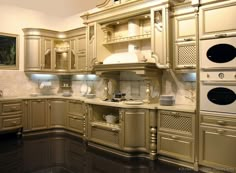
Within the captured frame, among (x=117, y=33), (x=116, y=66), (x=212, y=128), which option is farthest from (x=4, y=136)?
(x=212, y=128)

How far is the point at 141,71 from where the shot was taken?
13.2ft

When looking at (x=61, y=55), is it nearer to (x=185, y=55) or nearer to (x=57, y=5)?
(x=57, y=5)

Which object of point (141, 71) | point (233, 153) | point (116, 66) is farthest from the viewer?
point (116, 66)

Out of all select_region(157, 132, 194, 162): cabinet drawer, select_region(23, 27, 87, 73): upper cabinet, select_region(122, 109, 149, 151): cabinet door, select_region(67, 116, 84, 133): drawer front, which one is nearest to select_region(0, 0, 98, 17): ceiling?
select_region(23, 27, 87, 73): upper cabinet

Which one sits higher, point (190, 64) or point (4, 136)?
point (190, 64)

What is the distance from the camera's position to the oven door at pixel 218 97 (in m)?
2.99

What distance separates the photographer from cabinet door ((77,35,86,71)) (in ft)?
18.7

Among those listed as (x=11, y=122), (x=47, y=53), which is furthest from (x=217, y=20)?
(x=11, y=122)

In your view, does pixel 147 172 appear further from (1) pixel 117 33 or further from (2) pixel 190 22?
(1) pixel 117 33

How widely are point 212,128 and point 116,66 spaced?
6.70 feet

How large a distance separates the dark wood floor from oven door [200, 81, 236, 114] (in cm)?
99

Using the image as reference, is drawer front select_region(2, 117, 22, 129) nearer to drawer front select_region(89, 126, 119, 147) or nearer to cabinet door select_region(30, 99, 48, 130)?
cabinet door select_region(30, 99, 48, 130)

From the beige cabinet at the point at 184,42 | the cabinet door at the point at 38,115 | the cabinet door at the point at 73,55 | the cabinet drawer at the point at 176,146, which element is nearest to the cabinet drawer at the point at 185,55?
the beige cabinet at the point at 184,42

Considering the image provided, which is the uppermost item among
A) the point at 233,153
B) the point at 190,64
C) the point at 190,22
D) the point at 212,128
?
the point at 190,22
